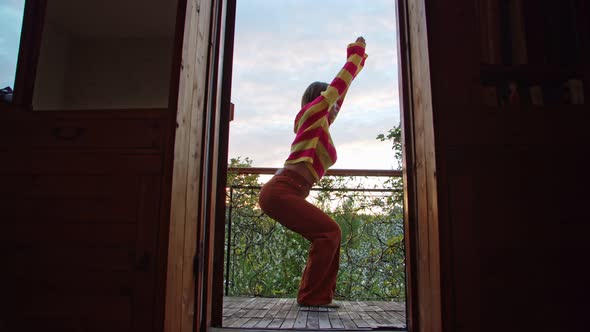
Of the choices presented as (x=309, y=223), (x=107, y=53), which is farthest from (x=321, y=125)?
(x=107, y=53)

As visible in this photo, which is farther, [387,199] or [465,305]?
[387,199]

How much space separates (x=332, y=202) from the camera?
3.20m

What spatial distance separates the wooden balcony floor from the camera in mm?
1641

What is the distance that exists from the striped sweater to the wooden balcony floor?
712 mm

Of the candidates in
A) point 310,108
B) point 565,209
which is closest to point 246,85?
point 310,108

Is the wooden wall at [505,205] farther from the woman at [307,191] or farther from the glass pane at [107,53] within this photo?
the glass pane at [107,53]

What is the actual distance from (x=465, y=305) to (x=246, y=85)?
2.89m

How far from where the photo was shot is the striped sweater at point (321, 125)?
1964 millimetres

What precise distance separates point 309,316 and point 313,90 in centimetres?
128

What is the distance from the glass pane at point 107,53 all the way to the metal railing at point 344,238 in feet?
3.72

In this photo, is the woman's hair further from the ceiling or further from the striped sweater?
the ceiling

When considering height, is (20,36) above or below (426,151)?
→ above

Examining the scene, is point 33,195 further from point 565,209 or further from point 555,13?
point 555,13

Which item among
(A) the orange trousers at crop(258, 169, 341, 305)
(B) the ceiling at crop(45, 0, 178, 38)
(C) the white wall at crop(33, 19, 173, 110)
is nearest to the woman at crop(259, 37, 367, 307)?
(A) the orange trousers at crop(258, 169, 341, 305)
